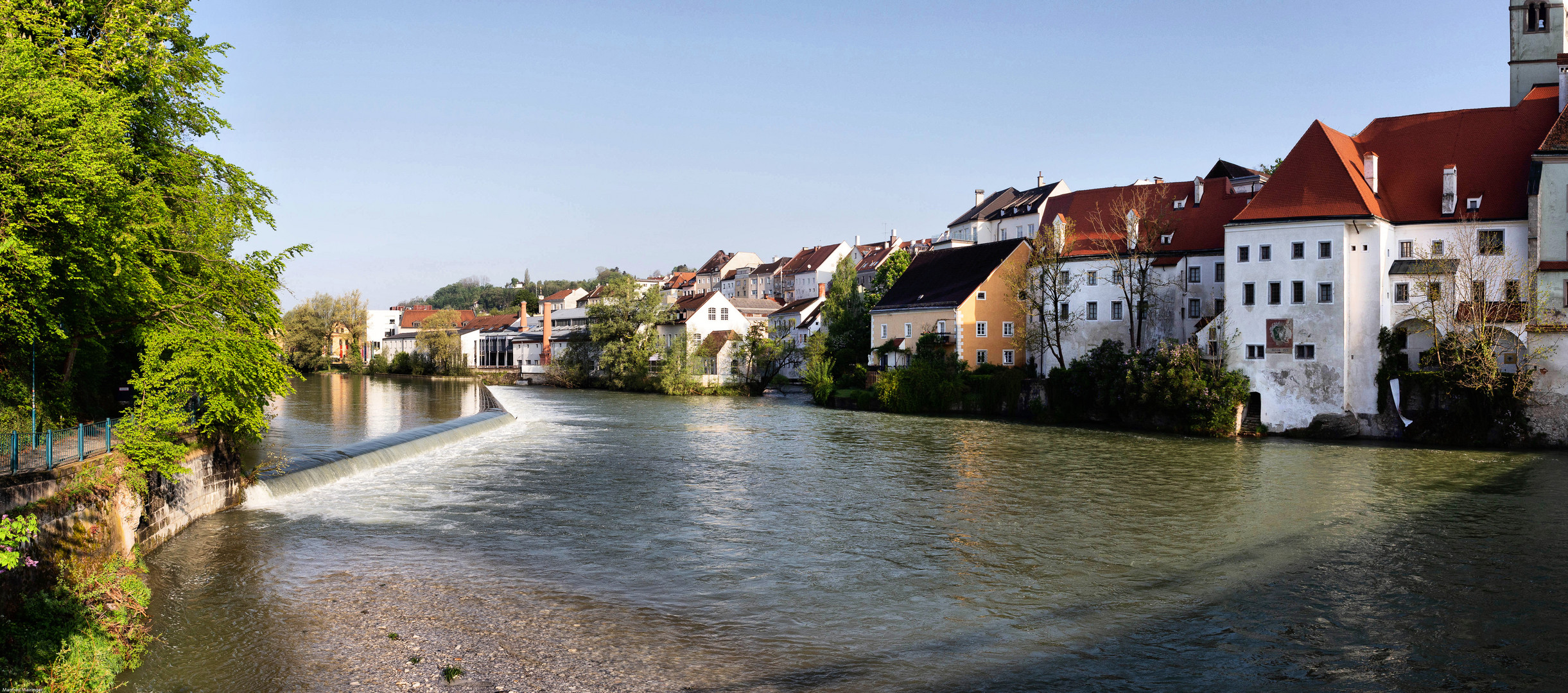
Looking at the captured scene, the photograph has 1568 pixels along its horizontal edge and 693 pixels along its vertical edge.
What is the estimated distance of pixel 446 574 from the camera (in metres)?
13.8

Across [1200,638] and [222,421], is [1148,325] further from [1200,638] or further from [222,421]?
[222,421]

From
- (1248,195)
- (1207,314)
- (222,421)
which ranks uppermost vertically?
(1248,195)

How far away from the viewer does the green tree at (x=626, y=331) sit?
64.8 metres

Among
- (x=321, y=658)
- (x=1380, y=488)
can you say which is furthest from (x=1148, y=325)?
(x=321, y=658)

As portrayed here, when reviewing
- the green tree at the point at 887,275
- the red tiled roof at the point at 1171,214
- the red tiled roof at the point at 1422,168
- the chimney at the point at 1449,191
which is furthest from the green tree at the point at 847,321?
the chimney at the point at 1449,191

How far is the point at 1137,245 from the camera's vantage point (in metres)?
44.3

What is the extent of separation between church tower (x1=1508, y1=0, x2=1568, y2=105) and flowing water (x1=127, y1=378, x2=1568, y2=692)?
23.6m

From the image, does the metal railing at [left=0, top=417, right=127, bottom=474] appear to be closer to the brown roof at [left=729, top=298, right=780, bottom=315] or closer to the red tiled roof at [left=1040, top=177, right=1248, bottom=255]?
the red tiled roof at [left=1040, top=177, right=1248, bottom=255]

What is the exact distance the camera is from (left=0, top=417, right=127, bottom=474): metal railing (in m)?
11.1

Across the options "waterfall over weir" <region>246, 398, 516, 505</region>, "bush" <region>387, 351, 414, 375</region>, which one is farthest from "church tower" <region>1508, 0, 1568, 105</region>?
"bush" <region>387, 351, 414, 375</region>

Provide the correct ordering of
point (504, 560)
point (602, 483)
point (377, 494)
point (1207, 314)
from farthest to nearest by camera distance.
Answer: point (1207, 314), point (602, 483), point (377, 494), point (504, 560)

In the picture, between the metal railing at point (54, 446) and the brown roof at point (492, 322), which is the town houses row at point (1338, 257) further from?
the brown roof at point (492, 322)

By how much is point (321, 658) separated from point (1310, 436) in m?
36.2

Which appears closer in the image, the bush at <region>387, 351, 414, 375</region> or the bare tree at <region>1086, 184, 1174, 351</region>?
the bare tree at <region>1086, 184, 1174, 351</region>
